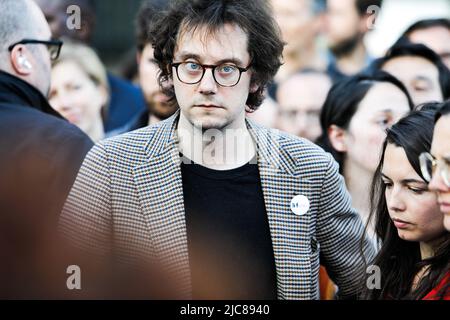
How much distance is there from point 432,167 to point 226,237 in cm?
81

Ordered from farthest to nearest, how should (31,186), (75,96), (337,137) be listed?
1. (75,96)
2. (337,137)
3. (31,186)

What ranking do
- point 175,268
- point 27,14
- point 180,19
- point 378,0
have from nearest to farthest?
point 175,268, point 180,19, point 27,14, point 378,0

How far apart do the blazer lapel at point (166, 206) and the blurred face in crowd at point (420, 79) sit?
7.94 ft

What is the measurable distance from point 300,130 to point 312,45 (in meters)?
1.79

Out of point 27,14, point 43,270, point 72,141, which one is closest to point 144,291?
point 43,270

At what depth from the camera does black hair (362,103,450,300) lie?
3.25 meters

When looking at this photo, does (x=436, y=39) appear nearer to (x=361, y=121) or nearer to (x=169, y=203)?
(x=361, y=121)

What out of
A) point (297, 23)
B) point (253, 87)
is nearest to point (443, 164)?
point (253, 87)

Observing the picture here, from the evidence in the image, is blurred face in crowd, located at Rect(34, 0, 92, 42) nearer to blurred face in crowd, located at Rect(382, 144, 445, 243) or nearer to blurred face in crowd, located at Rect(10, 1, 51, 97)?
blurred face in crowd, located at Rect(10, 1, 51, 97)

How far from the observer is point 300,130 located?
235 inches

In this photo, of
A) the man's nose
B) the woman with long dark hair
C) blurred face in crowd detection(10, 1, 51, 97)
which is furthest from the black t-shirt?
the woman with long dark hair

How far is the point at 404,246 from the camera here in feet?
11.6

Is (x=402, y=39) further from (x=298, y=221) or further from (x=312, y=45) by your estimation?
(x=298, y=221)

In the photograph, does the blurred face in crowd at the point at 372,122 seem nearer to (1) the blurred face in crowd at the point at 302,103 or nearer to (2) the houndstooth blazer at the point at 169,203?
(1) the blurred face in crowd at the point at 302,103
